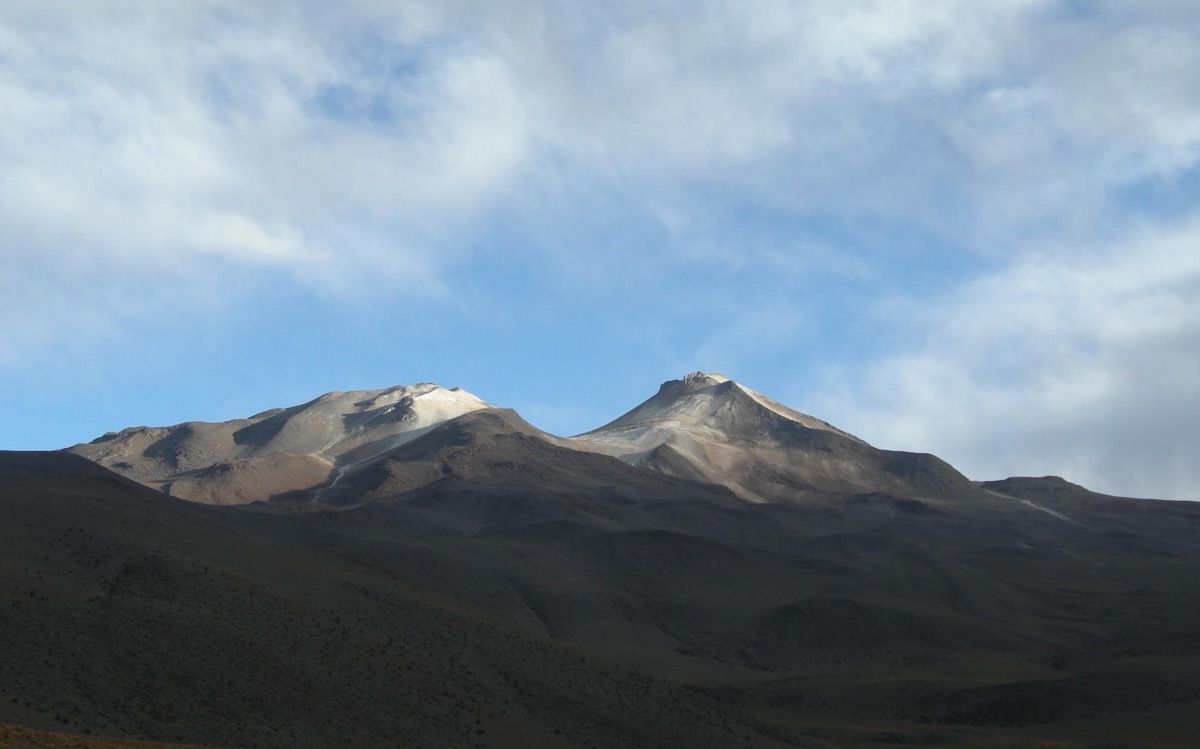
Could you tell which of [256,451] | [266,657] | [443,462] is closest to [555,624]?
[266,657]

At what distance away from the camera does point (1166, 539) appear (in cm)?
16738

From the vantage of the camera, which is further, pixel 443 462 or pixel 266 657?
pixel 443 462

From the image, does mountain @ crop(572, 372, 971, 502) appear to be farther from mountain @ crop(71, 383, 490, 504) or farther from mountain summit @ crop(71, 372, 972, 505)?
mountain @ crop(71, 383, 490, 504)

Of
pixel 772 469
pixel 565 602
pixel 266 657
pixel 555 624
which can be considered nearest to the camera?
pixel 266 657

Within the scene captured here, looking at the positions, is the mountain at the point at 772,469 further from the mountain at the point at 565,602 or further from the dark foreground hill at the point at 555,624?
the dark foreground hill at the point at 555,624

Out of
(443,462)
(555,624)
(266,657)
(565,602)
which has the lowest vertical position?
(266,657)

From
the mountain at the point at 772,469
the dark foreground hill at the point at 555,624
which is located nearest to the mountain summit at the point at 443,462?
the mountain at the point at 772,469

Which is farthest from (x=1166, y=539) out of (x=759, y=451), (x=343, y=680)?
(x=343, y=680)

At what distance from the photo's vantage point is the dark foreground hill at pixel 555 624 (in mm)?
40125

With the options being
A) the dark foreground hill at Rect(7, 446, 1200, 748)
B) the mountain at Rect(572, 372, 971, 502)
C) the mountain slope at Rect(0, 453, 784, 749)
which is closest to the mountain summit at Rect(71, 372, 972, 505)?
the mountain at Rect(572, 372, 971, 502)

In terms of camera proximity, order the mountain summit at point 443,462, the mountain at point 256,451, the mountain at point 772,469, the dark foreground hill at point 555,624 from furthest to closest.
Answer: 1. the mountain at point 772,469
2. the mountain at point 256,451
3. the mountain summit at point 443,462
4. the dark foreground hill at point 555,624

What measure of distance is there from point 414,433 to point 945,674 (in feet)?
416

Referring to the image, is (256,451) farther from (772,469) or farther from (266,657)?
(266,657)

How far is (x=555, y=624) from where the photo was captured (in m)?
85.6
